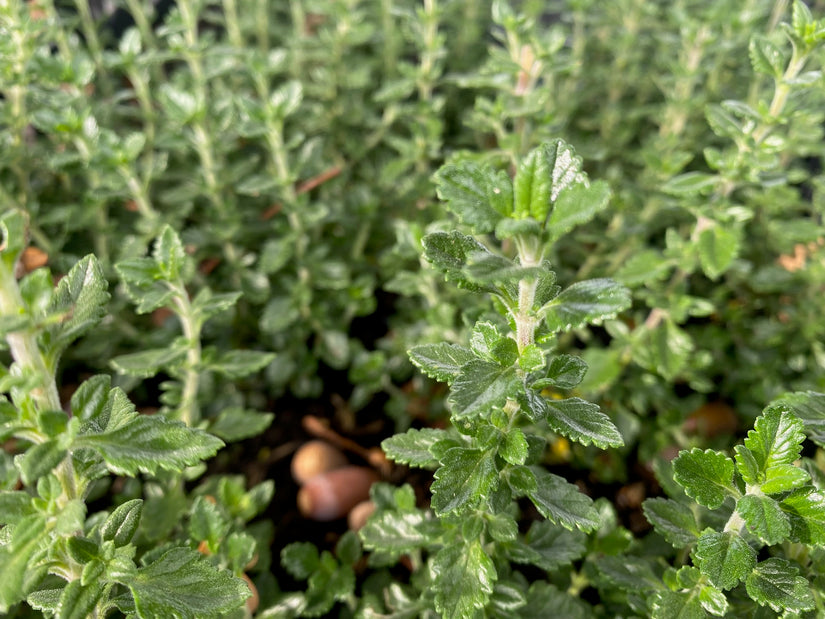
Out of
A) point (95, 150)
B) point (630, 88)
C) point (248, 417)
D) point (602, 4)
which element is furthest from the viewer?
point (630, 88)

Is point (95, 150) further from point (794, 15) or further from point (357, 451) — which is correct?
point (794, 15)

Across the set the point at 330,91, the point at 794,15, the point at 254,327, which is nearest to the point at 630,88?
the point at 330,91

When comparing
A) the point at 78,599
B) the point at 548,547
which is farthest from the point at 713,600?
the point at 78,599

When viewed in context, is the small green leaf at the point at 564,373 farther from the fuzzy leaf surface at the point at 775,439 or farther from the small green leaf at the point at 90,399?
the small green leaf at the point at 90,399

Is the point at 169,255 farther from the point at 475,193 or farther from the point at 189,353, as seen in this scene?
the point at 475,193

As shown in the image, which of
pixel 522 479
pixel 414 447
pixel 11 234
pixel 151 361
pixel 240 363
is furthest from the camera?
pixel 240 363

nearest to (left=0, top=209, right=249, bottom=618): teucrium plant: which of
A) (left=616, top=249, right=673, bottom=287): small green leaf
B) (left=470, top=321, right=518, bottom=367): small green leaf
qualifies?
(left=470, top=321, right=518, bottom=367): small green leaf

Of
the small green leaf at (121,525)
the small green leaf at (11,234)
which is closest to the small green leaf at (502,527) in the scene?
the small green leaf at (121,525)
